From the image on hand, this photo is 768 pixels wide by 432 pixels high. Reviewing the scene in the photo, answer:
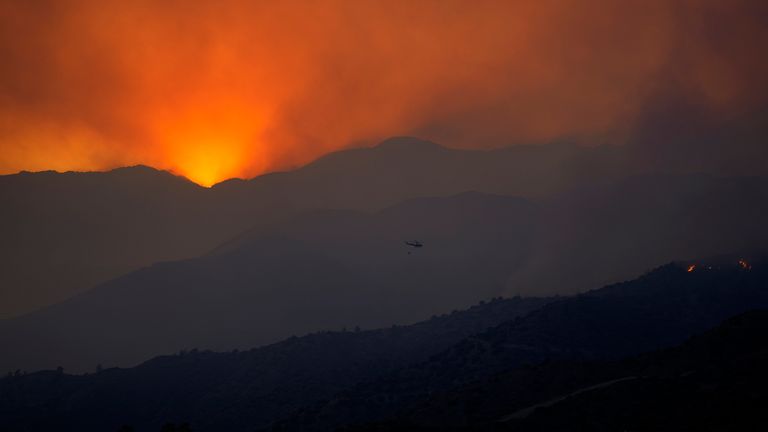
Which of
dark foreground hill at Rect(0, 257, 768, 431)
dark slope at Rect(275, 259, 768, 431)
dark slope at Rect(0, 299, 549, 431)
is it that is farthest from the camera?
dark slope at Rect(0, 299, 549, 431)

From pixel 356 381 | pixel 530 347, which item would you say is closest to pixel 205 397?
pixel 356 381

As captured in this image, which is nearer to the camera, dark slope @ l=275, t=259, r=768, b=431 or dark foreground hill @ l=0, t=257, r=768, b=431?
dark slope @ l=275, t=259, r=768, b=431

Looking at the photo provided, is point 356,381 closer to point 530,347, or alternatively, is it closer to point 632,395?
point 530,347

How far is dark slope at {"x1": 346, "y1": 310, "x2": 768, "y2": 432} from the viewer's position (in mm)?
85625

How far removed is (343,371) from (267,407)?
23982mm

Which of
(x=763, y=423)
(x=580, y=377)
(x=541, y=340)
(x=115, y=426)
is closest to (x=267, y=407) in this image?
(x=115, y=426)

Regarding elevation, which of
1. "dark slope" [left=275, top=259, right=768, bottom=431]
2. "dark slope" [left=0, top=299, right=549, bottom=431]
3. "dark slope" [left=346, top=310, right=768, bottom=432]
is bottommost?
"dark slope" [left=346, top=310, right=768, bottom=432]

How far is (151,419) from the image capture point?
181 metres

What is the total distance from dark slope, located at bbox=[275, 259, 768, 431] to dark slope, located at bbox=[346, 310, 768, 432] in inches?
832

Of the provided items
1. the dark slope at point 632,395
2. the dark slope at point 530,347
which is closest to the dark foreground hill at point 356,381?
the dark slope at point 530,347

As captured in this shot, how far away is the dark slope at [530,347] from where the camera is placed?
142 metres

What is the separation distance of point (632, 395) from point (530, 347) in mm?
65827

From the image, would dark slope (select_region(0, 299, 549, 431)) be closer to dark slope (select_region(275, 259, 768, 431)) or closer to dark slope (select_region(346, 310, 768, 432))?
dark slope (select_region(275, 259, 768, 431))

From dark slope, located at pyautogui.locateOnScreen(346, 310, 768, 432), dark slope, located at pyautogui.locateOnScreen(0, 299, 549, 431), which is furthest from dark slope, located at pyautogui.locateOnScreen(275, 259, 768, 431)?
dark slope, located at pyautogui.locateOnScreen(0, 299, 549, 431)
